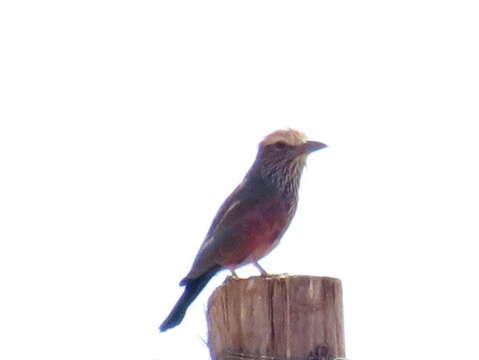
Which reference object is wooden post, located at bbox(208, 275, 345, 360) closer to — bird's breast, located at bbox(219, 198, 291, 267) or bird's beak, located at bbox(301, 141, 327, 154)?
bird's breast, located at bbox(219, 198, 291, 267)

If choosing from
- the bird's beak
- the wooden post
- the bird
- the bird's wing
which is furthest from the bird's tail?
the wooden post

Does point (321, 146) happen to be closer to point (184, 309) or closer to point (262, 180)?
point (262, 180)

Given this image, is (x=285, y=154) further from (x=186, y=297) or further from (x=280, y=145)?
(x=186, y=297)

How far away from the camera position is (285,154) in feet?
33.4

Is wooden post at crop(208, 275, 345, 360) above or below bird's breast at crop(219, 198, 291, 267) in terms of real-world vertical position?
below

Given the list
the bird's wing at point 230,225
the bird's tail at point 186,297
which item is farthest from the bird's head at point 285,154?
the bird's tail at point 186,297

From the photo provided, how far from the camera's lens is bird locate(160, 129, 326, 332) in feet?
29.6

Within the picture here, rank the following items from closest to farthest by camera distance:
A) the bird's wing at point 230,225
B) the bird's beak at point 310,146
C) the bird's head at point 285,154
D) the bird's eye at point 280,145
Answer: the bird's wing at point 230,225, the bird's beak at point 310,146, the bird's head at point 285,154, the bird's eye at point 280,145

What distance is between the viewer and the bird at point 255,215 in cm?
902

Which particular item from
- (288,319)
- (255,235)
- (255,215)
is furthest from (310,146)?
(288,319)

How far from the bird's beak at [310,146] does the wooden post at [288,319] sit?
424 cm

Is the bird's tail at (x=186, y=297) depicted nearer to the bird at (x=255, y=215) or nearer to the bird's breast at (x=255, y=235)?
the bird at (x=255, y=215)

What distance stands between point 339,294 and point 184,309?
318cm

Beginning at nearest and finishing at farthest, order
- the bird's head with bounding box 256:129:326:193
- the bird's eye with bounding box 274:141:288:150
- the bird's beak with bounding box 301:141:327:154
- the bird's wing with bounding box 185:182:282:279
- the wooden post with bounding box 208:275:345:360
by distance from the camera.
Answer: the wooden post with bounding box 208:275:345:360 → the bird's wing with bounding box 185:182:282:279 → the bird's beak with bounding box 301:141:327:154 → the bird's head with bounding box 256:129:326:193 → the bird's eye with bounding box 274:141:288:150
